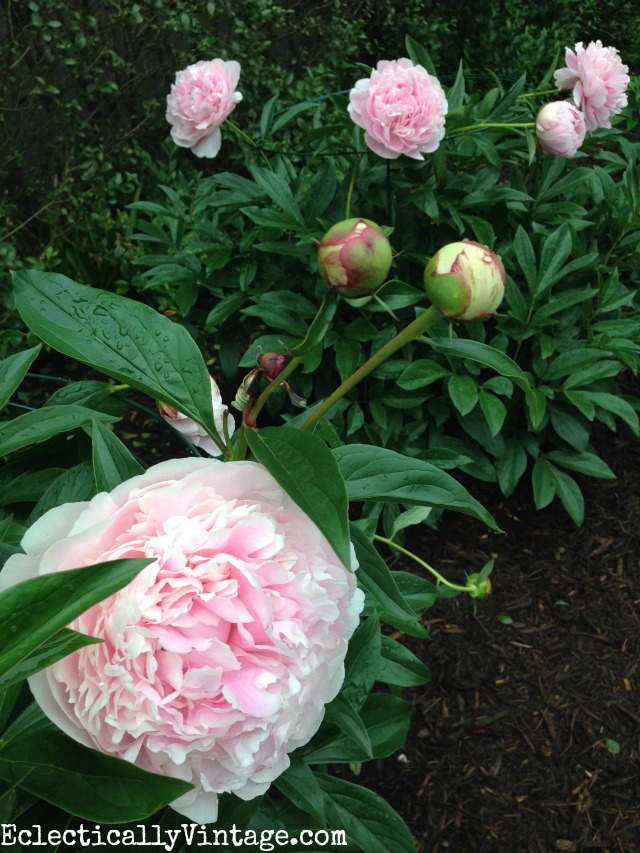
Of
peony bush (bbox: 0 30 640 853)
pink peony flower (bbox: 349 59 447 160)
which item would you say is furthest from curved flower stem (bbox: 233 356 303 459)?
pink peony flower (bbox: 349 59 447 160)

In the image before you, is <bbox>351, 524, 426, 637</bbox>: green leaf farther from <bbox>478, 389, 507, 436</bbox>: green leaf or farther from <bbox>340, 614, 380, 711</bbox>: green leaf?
<bbox>478, 389, 507, 436</bbox>: green leaf

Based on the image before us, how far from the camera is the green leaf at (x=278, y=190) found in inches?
70.4

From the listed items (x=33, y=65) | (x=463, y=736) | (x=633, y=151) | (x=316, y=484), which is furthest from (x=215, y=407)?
(x=33, y=65)

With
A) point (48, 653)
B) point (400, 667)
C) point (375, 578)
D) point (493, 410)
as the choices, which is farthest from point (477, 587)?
point (48, 653)

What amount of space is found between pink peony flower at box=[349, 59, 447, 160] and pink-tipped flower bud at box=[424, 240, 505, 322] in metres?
1.04

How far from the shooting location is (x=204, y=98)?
169 cm

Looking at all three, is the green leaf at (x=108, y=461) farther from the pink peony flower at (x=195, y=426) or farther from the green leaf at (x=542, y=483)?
the green leaf at (x=542, y=483)

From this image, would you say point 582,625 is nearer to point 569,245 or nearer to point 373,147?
point 569,245

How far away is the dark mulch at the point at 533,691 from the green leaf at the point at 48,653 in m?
1.38

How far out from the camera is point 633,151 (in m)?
2.15

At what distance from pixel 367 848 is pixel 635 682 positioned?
1.07 m

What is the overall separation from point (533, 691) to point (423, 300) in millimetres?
946

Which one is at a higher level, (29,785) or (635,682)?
(29,785)

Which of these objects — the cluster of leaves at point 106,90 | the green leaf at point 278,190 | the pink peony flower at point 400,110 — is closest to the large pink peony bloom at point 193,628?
the pink peony flower at point 400,110
